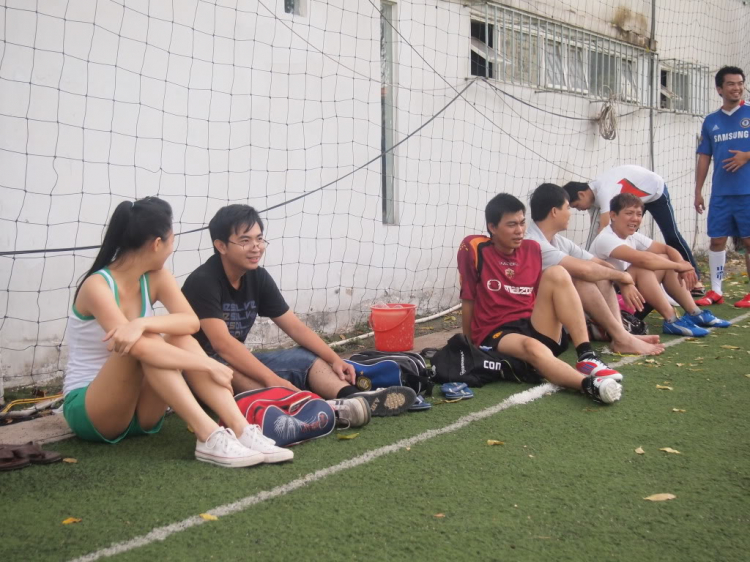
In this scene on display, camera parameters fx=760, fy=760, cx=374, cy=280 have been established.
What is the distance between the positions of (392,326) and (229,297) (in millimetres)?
1625

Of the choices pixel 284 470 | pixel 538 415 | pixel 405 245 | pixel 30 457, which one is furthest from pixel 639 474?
pixel 405 245

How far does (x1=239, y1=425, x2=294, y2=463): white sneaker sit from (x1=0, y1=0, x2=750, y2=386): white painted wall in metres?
1.91

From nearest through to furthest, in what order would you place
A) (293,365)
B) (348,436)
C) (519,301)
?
1. (348,436)
2. (293,365)
3. (519,301)

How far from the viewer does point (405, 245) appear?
6.54 meters

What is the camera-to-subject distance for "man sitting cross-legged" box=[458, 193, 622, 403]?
13.8 ft

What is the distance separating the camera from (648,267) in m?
5.44

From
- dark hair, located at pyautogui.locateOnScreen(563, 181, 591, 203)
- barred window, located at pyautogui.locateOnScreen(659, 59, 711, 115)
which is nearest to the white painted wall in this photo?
dark hair, located at pyautogui.locateOnScreen(563, 181, 591, 203)

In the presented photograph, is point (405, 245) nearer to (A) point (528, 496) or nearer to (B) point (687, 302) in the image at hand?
(B) point (687, 302)

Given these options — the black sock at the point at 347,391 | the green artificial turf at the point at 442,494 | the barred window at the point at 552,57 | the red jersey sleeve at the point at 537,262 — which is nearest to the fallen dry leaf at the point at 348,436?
the green artificial turf at the point at 442,494

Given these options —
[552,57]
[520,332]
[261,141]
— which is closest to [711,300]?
[552,57]

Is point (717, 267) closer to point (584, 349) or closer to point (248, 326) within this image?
point (584, 349)

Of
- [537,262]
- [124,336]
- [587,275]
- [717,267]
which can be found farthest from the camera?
[717,267]

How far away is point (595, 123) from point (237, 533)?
25.4 feet

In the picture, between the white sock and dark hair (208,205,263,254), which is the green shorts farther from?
the white sock
